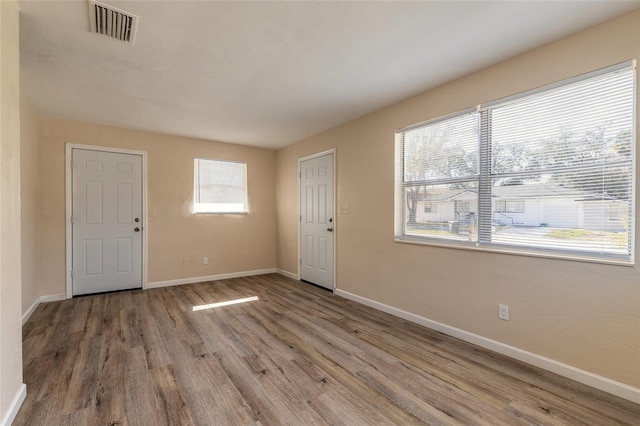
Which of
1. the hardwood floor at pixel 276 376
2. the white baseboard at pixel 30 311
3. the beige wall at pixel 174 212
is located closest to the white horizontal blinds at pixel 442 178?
the hardwood floor at pixel 276 376

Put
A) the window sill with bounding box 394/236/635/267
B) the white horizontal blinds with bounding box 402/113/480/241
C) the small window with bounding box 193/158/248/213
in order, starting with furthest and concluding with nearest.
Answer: the small window with bounding box 193/158/248/213 < the white horizontal blinds with bounding box 402/113/480/241 < the window sill with bounding box 394/236/635/267

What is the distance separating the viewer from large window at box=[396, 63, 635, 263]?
1.91 m

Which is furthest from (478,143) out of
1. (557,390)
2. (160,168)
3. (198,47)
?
(160,168)

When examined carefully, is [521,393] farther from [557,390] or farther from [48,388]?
[48,388]

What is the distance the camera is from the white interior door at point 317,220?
4.38m

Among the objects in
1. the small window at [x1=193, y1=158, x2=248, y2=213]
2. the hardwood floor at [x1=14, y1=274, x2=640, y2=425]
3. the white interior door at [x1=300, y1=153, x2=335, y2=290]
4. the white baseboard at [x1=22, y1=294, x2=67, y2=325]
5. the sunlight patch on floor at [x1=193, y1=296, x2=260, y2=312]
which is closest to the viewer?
the hardwood floor at [x1=14, y1=274, x2=640, y2=425]

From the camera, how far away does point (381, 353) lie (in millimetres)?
2449

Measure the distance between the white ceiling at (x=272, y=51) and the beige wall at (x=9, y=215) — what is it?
0.32 m

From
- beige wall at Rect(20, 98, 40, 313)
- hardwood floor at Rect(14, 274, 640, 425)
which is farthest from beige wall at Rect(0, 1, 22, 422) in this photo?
beige wall at Rect(20, 98, 40, 313)

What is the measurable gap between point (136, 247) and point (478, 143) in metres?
4.81

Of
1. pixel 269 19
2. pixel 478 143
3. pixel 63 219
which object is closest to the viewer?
pixel 269 19

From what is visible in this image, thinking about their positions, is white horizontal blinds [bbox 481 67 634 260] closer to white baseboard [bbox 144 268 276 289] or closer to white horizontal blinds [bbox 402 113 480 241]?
white horizontal blinds [bbox 402 113 480 241]

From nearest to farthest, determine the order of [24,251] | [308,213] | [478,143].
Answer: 1. [478,143]
2. [24,251]
3. [308,213]

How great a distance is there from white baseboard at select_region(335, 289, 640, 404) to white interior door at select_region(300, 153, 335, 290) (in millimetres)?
1456
